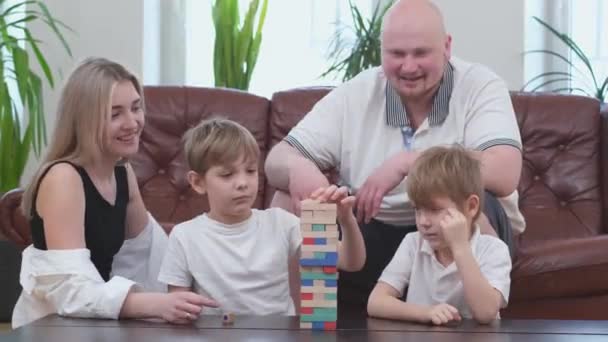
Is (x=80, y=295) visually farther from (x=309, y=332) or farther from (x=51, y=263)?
(x=309, y=332)

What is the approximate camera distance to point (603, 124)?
3521mm

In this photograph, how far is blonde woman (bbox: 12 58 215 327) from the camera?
1.90 metres

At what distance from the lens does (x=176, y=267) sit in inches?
84.7

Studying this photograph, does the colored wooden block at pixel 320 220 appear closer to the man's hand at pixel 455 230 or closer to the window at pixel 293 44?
the man's hand at pixel 455 230

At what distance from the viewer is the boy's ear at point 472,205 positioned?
6.59 feet

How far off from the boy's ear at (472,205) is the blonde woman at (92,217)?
56cm

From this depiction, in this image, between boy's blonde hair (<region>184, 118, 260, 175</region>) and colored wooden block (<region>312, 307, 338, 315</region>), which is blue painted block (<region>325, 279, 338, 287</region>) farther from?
boy's blonde hair (<region>184, 118, 260, 175</region>)

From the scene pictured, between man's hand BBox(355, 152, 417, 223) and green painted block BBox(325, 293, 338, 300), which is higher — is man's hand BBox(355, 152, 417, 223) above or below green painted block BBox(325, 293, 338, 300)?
above

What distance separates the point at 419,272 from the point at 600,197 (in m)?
1.58

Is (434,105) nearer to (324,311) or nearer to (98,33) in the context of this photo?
(324,311)

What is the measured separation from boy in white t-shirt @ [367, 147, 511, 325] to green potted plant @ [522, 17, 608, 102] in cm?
231

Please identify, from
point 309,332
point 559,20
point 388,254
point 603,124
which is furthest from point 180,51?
point 309,332

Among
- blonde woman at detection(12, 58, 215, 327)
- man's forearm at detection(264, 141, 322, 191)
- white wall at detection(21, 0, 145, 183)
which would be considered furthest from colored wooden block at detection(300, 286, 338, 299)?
white wall at detection(21, 0, 145, 183)

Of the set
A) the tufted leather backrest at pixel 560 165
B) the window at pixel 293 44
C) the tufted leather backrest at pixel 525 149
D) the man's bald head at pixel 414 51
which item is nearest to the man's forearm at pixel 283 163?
the man's bald head at pixel 414 51
